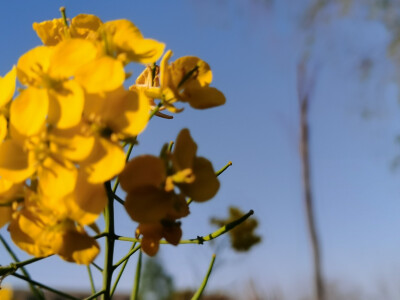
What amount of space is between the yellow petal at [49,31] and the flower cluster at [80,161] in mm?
66

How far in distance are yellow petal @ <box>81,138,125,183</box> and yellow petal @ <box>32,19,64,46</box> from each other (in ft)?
0.55

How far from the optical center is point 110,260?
1.53 feet

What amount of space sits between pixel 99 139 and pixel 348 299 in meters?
5.85

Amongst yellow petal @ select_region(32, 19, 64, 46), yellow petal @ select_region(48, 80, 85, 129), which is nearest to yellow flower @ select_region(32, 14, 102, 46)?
yellow petal @ select_region(32, 19, 64, 46)

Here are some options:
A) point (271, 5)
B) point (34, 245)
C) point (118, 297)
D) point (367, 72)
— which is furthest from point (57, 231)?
point (271, 5)

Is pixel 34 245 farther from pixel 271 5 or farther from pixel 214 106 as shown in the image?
pixel 271 5

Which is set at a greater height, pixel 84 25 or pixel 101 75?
pixel 84 25

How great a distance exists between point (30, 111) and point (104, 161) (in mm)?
75

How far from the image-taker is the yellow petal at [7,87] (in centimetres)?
44

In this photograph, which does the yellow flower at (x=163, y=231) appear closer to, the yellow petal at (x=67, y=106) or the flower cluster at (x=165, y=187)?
the flower cluster at (x=165, y=187)

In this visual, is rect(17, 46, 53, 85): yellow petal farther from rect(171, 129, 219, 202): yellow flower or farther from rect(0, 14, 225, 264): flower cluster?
rect(171, 129, 219, 202): yellow flower

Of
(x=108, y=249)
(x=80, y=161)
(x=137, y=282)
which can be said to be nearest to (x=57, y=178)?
(x=80, y=161)

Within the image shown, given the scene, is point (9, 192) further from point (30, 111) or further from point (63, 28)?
point (63, 28)

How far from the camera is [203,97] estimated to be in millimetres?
438
